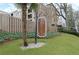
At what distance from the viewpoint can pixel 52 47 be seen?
300 cm

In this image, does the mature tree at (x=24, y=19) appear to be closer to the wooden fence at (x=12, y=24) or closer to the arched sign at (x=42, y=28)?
the wooden fence at (x=12, y=24)

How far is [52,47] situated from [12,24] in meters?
0.49

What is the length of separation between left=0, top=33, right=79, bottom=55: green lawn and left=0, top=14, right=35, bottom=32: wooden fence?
127mm

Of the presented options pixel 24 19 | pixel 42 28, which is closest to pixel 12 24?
pixel 24 19

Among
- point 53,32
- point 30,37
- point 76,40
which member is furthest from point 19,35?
point 76,40

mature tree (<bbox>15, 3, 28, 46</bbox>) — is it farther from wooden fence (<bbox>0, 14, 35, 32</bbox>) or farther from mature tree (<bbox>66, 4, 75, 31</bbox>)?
mature tree (<bbox>66, 4, 75, 31</bbox>)

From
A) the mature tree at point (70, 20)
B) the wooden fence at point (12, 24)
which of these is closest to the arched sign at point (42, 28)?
the wooden fence at point (12, 24)

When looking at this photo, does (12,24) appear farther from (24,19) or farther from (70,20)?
(70,20)

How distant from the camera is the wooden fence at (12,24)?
3014mm

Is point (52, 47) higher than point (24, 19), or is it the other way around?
point (24, 19)

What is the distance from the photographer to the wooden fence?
3014mm

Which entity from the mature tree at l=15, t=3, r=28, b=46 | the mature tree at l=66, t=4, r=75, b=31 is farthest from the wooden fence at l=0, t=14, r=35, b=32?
the mature tree at l=66, t=4, r=75, b=31

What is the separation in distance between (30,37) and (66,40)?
381 millimetres

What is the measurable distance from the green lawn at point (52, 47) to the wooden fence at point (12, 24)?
0.42 feet
